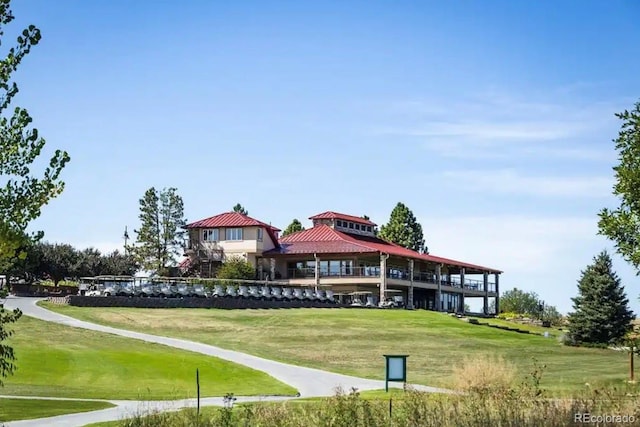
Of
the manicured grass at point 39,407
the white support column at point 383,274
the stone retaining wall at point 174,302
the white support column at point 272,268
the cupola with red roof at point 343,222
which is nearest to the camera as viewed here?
the manicured grass at point 39,407

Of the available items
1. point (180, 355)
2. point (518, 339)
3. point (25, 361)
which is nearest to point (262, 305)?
point (518, 339)

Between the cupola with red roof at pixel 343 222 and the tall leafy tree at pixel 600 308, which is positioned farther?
the cupola with red roof at pixel 343 222

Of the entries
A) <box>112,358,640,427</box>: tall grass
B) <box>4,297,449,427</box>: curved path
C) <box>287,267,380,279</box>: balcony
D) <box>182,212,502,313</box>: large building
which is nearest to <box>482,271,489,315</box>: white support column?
<box>182,212,502,313</box>: large building

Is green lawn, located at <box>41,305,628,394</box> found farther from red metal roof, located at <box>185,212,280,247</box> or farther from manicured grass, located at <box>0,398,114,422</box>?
red metal roof, located at <box>185,212,280,247</box>

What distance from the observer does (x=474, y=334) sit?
4869 centimetres

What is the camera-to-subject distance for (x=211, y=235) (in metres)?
75.6

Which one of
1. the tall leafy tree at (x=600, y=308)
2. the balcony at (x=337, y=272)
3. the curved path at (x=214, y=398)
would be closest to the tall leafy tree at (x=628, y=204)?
the curved path at (x=214, y=398)

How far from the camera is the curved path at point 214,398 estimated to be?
20516 mm

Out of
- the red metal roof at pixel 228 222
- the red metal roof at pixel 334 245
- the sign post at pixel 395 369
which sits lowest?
the sign post at pixel 395 369

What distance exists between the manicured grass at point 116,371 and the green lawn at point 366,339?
4.47m

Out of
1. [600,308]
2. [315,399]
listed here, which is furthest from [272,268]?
[315,399]

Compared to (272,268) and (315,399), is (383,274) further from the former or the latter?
(315,399)

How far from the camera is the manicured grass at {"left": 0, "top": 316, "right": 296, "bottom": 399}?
2780 cm

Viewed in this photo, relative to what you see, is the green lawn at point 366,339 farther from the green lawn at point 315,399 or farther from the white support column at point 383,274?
the white support column at point 383,274
